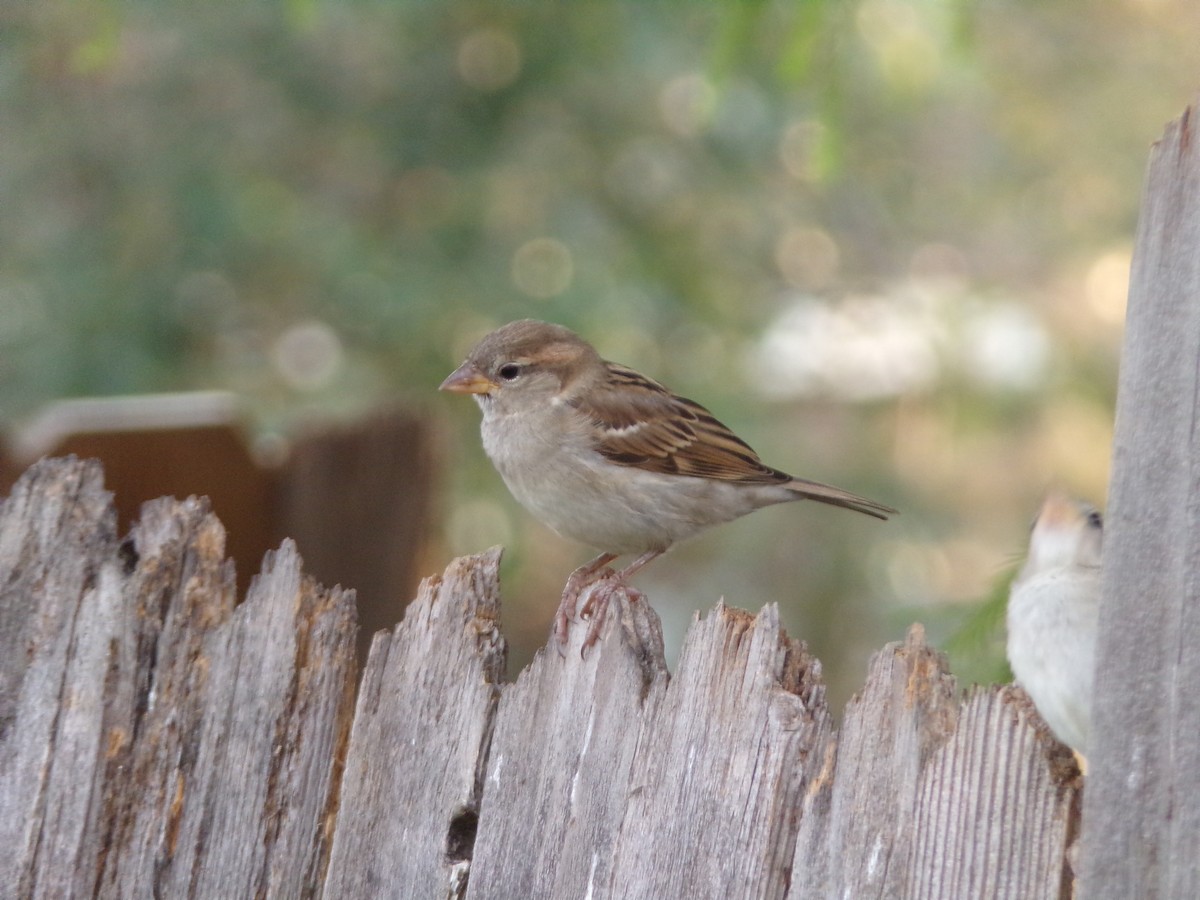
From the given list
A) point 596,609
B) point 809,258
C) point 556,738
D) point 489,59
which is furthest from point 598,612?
point 809,258

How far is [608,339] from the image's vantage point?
4.58 metres

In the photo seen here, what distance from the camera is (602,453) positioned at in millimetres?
2945

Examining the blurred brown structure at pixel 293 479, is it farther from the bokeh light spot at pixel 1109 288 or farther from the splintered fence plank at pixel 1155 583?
the bokeh light spot at pixel 1109 288

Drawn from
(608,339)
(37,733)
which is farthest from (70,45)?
(37,733)

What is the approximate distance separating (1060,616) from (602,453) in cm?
171

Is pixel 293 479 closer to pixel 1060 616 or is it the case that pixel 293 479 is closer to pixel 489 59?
pixel 489 59

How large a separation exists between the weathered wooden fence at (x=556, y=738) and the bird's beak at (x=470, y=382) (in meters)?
1.15

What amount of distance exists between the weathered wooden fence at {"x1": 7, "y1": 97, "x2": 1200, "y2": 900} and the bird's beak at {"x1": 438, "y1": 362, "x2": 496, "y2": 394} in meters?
1.15

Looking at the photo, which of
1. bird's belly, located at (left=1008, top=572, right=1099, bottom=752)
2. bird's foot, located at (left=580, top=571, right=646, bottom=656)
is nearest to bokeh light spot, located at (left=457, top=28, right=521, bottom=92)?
bird's foot, located at (left=580, top=571, right=646, bottom=656)

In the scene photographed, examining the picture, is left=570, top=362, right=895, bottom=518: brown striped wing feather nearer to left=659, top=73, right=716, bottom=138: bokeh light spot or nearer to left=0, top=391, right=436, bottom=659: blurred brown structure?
left=0, top=391, right=436, bottom=659: blurred brown structure

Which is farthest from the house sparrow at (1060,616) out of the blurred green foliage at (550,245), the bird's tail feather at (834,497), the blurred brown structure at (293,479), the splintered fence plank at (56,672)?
the blurred green foliage at (550,245)

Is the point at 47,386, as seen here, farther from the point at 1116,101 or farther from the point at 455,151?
the point at 1116,101

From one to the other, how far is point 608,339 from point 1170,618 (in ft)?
11.6

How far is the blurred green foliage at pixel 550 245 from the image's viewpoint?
14.1 ft
